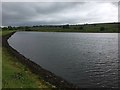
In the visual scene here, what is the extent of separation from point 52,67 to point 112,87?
1489 centimetres

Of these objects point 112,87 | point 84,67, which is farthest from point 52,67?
point 112,87

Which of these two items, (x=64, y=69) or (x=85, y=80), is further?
(x=64, y=69)

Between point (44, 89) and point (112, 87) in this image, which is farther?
point (112, 87)

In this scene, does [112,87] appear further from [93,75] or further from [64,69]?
[64,69]

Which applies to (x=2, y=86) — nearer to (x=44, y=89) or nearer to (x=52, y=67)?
(x=44, y=89)

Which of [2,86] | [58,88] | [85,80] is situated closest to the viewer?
[2,86]

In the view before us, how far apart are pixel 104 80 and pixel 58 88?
9.45 m

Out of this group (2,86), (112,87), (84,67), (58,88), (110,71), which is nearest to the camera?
(2,86)

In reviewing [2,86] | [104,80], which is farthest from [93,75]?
[2,86]

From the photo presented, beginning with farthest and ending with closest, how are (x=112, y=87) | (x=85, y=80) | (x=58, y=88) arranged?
(x=85, y=80) < (x=112, y=87) < (x=58, y=88)

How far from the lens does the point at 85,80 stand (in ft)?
102

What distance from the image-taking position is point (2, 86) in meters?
21.8

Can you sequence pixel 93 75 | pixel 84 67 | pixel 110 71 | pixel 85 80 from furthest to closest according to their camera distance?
pixel 84 67
pixel 110 71
pixel 93 75
pixel 85 80

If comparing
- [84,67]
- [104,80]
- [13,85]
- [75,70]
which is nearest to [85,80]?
[104,80]
